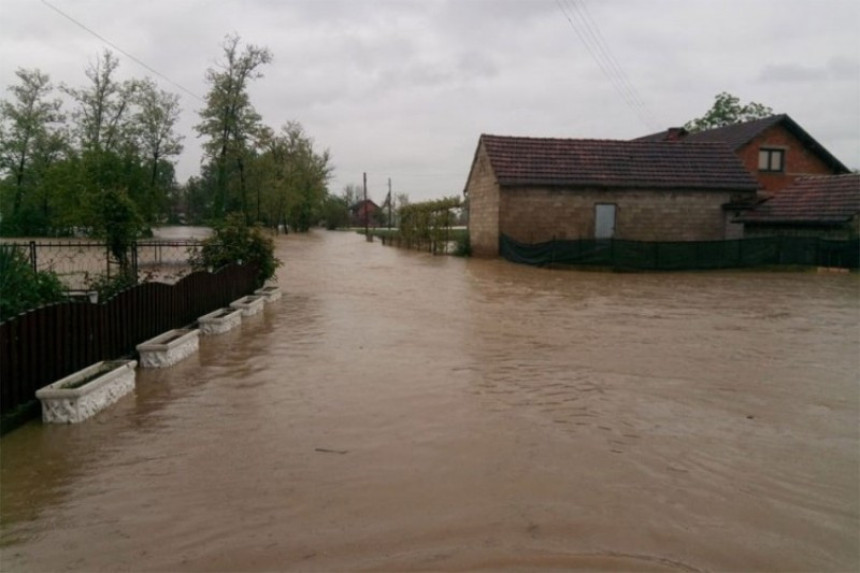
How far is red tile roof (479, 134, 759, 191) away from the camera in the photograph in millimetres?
30547

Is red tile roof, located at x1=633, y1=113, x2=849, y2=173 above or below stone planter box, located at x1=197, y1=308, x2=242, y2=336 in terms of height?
above

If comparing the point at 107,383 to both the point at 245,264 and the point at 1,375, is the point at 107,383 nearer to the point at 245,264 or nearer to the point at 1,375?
the point at 1,375

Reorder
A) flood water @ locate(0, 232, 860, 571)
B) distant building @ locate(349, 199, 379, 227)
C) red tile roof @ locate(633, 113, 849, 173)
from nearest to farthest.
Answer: flood water @ locate(0, 232, 860, 571) < red tile roof @ locate(633, 113, 849, 173) < distant building @ locate(349, 199, 379, 227)

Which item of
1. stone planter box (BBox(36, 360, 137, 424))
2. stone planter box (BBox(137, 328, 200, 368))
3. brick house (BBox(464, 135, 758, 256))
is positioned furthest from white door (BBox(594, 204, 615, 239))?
stone planter box (BBox(36, 360, 137, 424))

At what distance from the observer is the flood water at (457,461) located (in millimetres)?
4062

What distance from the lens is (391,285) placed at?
2042 centimetres

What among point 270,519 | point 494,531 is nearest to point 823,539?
point 494,531

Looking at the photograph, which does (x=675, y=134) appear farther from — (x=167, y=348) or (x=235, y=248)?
(x=167, y=348)

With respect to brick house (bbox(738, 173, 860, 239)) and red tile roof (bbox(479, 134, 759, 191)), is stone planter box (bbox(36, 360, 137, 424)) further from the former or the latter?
brick house (bbox(738, 173, 860, 239))

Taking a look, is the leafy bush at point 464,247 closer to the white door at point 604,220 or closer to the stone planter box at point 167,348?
the white door at point 604,220

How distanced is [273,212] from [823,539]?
255ft

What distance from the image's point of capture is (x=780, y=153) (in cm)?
3962

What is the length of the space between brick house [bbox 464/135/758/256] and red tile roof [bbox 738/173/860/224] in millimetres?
1467

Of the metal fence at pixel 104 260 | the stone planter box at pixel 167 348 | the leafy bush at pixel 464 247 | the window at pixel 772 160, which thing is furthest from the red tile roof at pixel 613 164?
the stone planter box at pixel 167 348
